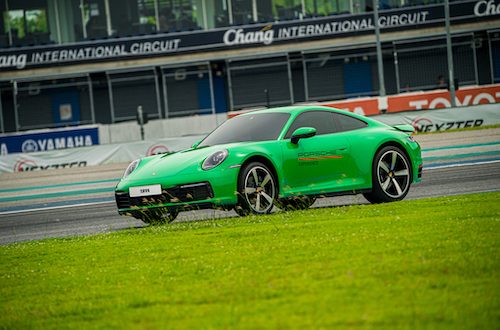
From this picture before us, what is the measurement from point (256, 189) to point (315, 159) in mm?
989

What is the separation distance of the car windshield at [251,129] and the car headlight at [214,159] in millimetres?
676

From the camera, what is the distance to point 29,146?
118ft

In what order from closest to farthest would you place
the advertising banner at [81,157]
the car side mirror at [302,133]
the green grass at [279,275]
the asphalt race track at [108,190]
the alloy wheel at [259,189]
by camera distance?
1. the green grass at [279,275]
2. the alloy wheel at [259,189]
3. the car side mirror at [302,133]
4. the asphalt race track at [108,190]
5. the advertising banner at [81,157]

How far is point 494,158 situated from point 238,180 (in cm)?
1097

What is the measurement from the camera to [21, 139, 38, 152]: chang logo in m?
35.8

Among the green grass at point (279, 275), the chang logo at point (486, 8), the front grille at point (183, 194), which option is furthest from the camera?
the chang logo at point (486, 8)

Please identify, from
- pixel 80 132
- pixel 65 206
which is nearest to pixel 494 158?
pixel 65 206

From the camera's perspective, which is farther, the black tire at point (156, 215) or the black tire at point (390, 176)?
the black tire at point (390, 176)

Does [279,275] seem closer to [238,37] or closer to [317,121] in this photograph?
[317,121]

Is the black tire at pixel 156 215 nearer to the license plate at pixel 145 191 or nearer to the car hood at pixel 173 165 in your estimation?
the license plate at pixel 145 191

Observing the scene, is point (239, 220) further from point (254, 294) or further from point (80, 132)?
point (80, 132)

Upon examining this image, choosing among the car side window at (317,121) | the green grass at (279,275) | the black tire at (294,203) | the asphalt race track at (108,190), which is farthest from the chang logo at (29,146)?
the green grass at (279,275)

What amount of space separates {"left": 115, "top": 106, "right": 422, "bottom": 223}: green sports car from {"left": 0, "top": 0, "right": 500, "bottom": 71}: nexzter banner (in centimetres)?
3122

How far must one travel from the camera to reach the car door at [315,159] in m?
11.9
